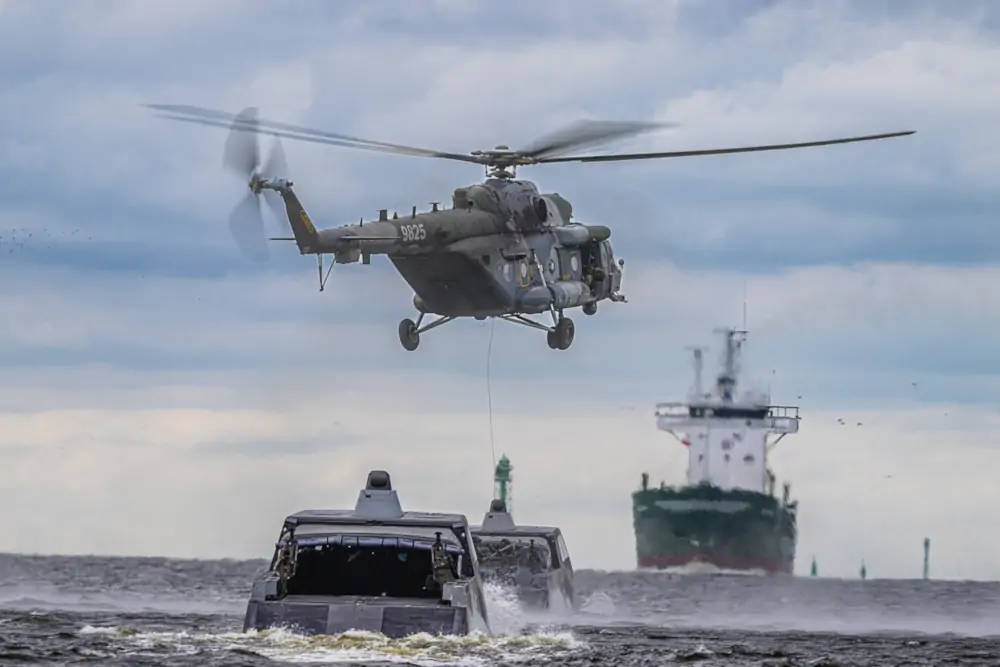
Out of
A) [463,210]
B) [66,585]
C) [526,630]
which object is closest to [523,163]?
[463,210]

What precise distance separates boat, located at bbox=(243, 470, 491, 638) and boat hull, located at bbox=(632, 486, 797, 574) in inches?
3102

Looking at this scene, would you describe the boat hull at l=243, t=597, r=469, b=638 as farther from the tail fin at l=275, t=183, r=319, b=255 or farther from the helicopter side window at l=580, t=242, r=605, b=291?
the helicopter side window at l=580, t=242, r=605, b=291

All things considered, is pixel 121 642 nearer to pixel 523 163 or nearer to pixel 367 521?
pixel 367 521

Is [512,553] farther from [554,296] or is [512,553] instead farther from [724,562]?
[724,562]

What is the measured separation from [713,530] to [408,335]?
65201 millimetres

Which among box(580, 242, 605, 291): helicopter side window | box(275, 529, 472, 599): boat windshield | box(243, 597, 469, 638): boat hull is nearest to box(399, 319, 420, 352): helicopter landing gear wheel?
box(580, 242, 605, 291): helicopter side window

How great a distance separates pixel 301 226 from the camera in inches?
1927

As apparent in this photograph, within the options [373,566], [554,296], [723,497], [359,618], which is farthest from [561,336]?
[723,497]

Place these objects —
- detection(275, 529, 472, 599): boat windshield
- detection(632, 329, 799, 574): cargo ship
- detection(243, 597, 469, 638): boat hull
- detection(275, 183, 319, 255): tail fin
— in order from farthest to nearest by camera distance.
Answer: detection(632, 329, 799, 574): cargo ship
detection(275, 183, 319, 255): tail fin
detection(275, 529, 472, 599): boat windshield
detection(243, 597, 469, 638): boat hull

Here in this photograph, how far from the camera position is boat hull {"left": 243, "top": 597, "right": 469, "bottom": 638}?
35344mm

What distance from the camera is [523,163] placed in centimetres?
5622

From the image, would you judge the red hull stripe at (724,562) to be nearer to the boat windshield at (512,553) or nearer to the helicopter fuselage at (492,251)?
the helicopter fuselage at (492,251)

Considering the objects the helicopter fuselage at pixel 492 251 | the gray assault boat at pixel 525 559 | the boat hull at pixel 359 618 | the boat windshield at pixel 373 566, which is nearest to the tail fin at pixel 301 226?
the helicopter fuselage at pixel 492 251

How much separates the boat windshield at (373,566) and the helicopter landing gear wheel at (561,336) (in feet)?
62.1
